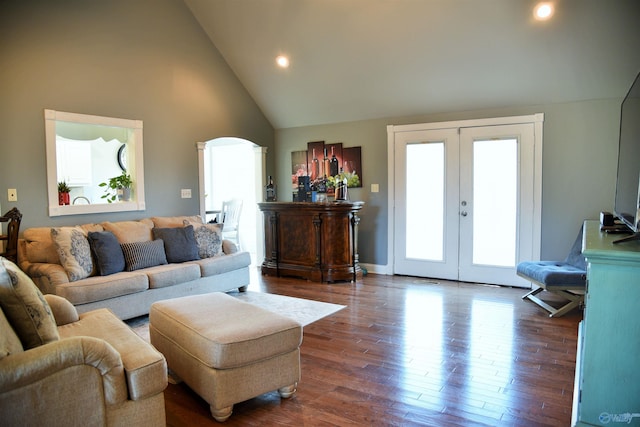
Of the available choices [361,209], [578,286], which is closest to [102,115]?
[361,209]

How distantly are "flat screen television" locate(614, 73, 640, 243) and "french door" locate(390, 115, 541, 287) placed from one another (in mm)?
2008

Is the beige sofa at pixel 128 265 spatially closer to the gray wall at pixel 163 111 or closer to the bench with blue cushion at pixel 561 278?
the gray wall at pixel 163 111

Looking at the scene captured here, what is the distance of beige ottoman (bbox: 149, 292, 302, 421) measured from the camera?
234cm

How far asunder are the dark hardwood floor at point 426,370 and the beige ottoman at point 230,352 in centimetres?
14

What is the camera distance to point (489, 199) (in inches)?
212

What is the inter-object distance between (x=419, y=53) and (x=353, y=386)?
378cm

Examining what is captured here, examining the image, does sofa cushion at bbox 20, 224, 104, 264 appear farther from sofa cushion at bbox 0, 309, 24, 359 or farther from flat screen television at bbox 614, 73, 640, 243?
flat screen television at bbox 614, 73, 640, 243

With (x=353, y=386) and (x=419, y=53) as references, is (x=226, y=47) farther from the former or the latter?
(x=353, y=386)

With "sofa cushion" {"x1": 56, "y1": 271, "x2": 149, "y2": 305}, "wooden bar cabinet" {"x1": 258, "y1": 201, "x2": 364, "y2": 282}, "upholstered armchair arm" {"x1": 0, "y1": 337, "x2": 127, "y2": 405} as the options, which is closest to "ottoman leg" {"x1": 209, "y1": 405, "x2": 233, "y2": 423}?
"upholstered armchair arm" {"x1": 0, "y1": 337, "x2": 127, "y2": 405}

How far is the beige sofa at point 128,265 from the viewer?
12.3ft

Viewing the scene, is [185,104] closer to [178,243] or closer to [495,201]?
[178,243]

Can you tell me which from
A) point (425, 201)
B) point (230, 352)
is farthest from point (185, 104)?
point (230, 352)

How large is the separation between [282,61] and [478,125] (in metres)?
2.64

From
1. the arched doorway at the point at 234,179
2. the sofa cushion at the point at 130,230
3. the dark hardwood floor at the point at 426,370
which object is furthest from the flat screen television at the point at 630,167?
the arched doorway at the point at 234,179
